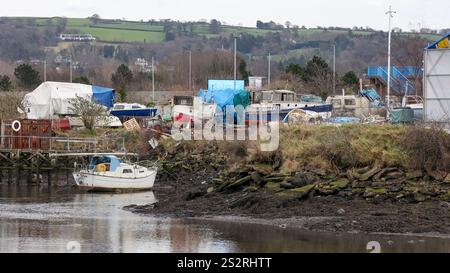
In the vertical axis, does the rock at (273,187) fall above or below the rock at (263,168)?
below

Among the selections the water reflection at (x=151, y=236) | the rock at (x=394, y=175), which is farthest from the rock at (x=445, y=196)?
the water reflection at (x=151, y=236)

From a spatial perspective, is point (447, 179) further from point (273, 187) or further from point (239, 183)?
point (239, 183)

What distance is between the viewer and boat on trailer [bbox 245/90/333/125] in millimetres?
68875

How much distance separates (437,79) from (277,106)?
72.0 feet

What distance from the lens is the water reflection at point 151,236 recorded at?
34219mm

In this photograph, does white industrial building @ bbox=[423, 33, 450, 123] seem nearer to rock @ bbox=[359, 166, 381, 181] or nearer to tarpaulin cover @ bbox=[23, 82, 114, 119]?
rock @ bbox=[359, 166, 381, 181]

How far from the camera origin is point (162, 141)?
2638 inches

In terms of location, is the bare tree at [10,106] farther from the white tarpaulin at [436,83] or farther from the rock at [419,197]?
the rock at [419,197]

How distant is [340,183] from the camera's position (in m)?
43.4

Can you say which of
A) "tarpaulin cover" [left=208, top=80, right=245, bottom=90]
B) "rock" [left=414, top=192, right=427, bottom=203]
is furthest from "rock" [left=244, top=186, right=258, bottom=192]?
"tarpaulin cover" [left=208, top=80, right=245, bottom=90]

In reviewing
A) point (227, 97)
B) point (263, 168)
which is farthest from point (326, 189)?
point (227, 97)

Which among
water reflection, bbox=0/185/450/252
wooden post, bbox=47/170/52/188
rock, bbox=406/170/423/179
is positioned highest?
rock, bbox=406/170/423/179

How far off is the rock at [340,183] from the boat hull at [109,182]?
1586cm
